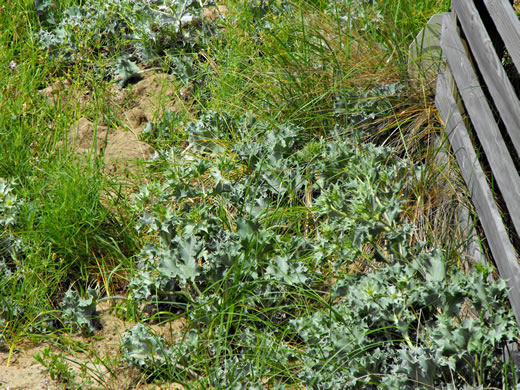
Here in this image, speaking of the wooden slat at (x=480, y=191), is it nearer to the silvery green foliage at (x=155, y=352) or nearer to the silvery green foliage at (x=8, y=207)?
the silvery green foliage at (x=155, y=352)

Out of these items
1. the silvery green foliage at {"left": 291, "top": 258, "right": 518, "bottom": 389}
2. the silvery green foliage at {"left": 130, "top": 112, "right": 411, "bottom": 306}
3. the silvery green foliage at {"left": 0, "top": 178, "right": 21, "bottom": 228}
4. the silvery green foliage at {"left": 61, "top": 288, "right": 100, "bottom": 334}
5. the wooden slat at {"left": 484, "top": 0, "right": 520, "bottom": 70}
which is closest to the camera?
the silvery green foliage at {"left": 291, "top": 258, "right": 518, "bottom": 389}

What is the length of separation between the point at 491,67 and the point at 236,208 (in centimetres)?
141

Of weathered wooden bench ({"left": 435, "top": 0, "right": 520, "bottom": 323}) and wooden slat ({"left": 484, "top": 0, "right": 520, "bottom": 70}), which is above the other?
wooden slat ({"left": 484, "top": 0, "right": 520, "bottom": 70})

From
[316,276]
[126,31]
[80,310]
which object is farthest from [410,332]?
[126,31]

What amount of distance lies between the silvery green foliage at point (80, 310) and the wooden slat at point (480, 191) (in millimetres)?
1765

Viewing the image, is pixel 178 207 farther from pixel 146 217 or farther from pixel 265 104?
pixel 265 104

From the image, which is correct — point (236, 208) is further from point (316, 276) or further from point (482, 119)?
point (482, 119)

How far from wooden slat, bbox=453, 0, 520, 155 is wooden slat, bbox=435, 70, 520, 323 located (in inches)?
12.9

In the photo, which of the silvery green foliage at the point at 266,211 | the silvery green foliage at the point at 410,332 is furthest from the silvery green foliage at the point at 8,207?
the silvery green foliage at the point at 410,332

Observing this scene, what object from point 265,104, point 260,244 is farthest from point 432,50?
point 260,244

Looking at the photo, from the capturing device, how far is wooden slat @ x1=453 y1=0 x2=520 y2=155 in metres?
2.36

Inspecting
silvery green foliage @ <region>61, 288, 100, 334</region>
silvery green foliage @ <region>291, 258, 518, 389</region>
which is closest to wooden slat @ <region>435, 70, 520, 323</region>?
silvery green foliage @ <region>291, 258, 518, 389</region>

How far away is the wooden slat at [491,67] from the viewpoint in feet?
7.73

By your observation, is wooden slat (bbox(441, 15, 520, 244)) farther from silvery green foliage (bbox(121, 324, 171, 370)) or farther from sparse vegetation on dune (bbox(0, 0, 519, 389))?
silvery green foliage (bbox(121, 324, 171, 370))
